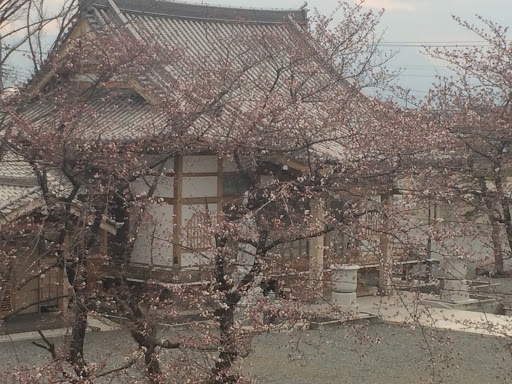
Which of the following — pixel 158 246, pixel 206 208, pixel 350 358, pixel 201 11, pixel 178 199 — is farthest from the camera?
pixel 201 11

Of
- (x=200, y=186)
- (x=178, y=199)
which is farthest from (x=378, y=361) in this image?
(x=200, y=186)

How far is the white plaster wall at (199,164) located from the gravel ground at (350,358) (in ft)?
12.9

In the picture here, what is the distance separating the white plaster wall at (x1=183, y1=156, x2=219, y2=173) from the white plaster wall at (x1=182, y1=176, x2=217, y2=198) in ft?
0.57

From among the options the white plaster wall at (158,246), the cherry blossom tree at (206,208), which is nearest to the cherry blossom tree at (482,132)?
the cherry blossom tree at (206,208)

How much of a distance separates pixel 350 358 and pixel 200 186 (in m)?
5.40

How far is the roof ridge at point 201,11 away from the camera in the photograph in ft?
64.6

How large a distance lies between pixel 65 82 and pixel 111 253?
6.91m

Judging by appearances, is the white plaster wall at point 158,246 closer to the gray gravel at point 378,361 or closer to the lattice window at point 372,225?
the gray gravel at point 378,361

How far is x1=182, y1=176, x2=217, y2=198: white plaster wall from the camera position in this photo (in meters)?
16.4

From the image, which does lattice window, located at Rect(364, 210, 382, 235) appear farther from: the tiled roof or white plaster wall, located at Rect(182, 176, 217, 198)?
the tiled roof

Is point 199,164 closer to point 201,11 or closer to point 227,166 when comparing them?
point 227,166

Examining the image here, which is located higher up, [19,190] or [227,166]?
[227,166]

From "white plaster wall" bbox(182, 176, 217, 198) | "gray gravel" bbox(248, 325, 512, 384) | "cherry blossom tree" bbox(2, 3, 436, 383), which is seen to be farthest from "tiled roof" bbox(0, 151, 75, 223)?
"gray gravel" bbox(248, 325, 512, 384)

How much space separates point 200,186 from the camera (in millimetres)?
16609
